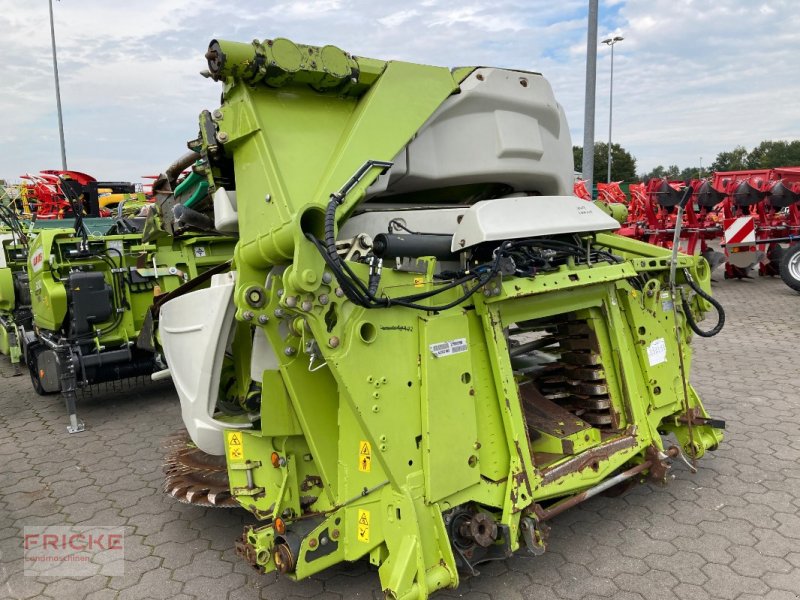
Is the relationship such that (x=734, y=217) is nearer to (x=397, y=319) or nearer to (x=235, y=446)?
(x=397, y=319)

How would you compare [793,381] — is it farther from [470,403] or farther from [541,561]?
[470,403]

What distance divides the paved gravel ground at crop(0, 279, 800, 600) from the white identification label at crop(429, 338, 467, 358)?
100 cm

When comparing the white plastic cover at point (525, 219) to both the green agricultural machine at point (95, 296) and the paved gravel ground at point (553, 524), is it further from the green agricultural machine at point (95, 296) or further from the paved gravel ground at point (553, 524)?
the green agricultural machine at point (95, 296)

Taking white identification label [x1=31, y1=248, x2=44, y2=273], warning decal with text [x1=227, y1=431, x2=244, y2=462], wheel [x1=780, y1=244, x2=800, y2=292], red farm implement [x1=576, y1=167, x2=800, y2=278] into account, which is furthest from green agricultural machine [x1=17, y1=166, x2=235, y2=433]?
wheel [x1=780, y1=244, x2=800, y2=292]

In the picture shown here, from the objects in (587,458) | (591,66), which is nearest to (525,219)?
(587,458)

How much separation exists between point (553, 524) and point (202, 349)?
1884 millimetres

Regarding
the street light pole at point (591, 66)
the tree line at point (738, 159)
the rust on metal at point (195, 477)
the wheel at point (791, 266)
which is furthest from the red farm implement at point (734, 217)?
the tree line at point (738, 159)

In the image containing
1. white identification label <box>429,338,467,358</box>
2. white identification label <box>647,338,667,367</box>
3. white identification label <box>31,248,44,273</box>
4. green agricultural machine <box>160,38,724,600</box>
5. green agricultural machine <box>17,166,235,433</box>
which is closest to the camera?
green agricultural machine <box>160,38,724,600</box>

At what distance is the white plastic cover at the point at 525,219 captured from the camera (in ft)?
8.29

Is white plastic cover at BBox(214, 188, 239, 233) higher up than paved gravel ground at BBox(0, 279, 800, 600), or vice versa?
white plastic cover at BBox(214, 188, 239, 233)

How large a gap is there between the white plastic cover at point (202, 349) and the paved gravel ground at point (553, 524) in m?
0.63

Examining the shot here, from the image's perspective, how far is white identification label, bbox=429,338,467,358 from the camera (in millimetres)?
2424

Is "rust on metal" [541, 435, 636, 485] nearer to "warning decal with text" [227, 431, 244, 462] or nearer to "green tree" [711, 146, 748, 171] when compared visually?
"warning decal with text" [227, 431, 244, 462]

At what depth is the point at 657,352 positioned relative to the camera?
333 cm
